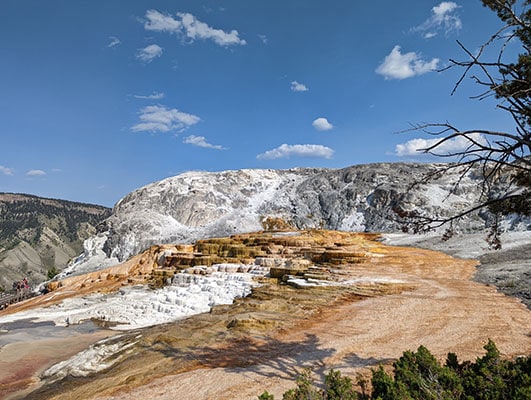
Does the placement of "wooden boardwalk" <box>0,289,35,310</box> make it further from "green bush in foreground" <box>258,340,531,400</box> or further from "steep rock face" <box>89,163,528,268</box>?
"green bush in foreground" <box>258,340,531,400</box>

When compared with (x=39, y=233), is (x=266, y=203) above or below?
below

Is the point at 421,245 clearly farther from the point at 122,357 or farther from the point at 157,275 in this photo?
the point at 122,357

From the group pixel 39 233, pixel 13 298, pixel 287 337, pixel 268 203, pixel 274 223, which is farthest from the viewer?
pixel 39 233

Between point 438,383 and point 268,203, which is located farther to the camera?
point 268,203

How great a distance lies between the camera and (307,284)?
14.3m

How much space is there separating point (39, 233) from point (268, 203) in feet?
348

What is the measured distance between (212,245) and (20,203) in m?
155

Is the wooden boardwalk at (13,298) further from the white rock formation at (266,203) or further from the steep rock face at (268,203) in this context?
the steep rock face at (268,203)

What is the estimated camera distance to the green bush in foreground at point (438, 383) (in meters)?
4.26

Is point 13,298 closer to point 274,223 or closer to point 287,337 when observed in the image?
point 274,223

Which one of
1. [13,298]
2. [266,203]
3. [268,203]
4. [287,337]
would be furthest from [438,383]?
[266,203]

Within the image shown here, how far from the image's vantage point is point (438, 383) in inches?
176

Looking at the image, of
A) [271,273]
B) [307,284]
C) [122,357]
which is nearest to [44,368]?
[122,357]

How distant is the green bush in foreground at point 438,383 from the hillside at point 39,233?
94531 millimetres
